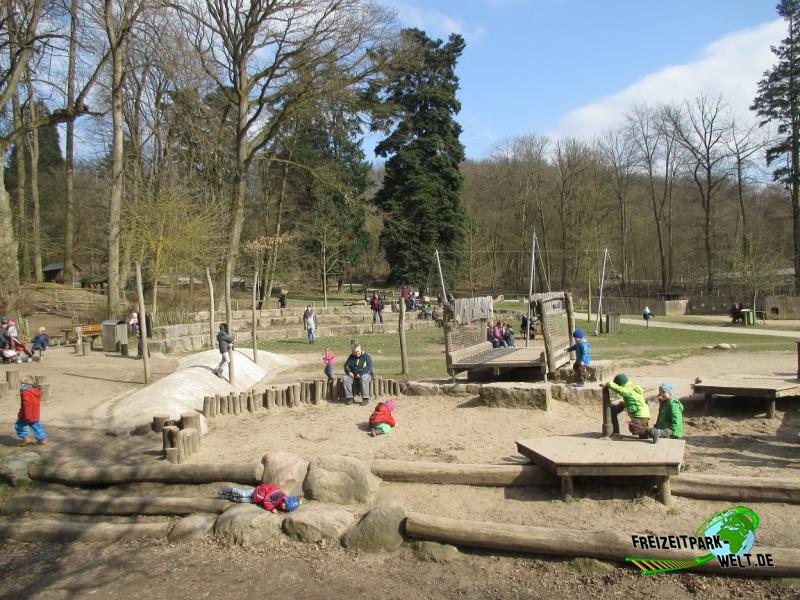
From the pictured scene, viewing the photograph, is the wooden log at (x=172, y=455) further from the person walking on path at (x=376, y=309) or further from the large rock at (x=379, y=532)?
the person walking on path at (x=376, y=309)

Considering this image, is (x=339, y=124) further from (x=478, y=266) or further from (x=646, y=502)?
(x=646, y=502)

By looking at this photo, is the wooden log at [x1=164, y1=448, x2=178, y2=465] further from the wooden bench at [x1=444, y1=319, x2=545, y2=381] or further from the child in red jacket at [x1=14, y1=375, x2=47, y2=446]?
the wooden bench at [x1=444, y1=319, x2=545, y2=381]

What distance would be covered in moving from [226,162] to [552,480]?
1211 inches

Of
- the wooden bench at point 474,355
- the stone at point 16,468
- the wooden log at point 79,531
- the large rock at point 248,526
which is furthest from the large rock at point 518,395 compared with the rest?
the stone at point 16,468

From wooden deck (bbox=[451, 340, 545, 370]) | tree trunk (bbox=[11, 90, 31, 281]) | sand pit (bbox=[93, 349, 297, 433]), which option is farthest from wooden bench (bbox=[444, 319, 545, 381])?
tree trunk (bbox=[11, 90, 31, 281])

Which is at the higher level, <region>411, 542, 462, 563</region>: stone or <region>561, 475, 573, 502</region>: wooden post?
<region>561, 475, 573, 502</region>: wooden post

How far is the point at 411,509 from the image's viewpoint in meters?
7.04

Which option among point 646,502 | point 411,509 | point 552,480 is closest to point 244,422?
point 411,509

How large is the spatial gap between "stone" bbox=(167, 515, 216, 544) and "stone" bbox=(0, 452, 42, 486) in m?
2.55

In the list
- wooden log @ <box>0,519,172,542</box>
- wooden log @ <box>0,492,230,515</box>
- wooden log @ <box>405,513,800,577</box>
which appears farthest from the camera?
wooden log @ <box>0,492,230,515</box>

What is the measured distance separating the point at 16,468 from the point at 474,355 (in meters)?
8.44

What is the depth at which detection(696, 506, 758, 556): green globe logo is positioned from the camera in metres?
5.61

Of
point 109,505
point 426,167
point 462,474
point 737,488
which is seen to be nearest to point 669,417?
point 737,488

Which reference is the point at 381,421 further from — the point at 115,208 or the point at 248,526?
the point at 115,208
